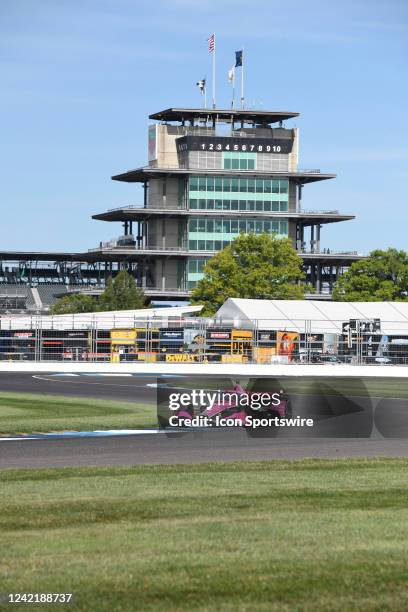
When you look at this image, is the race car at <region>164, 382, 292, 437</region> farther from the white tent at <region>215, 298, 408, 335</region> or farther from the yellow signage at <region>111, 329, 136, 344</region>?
the white tent at <region>215, 298, 408, 335</region>

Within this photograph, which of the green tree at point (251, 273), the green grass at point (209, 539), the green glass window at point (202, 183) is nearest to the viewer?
the green grass at point (209, 539)

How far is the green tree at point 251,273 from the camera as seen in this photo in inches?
4397

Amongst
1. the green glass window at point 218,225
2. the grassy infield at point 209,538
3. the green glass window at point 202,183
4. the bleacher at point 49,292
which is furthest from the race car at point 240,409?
the bleacher at point 49,292

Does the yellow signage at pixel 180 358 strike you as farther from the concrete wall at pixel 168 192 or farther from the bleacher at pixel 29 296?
the bleacher at pixel 29 296

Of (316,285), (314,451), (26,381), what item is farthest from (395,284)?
(314,451)

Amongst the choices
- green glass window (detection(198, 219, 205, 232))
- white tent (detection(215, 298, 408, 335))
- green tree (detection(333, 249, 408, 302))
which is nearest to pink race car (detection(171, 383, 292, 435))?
white tent (detection(215, 298, 408, 335))

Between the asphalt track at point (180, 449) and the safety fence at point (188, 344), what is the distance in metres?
33.0

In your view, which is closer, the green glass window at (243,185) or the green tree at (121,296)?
the green tree at (121,296)

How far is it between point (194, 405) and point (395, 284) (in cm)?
9969

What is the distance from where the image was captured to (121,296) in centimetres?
13438

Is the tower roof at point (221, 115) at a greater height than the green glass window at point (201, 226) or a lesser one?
greater

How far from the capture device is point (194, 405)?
826 inches

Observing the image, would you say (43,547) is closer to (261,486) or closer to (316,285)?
(261,486)

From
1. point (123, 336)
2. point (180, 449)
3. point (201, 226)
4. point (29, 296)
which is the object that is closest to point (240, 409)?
point (180, 449)
